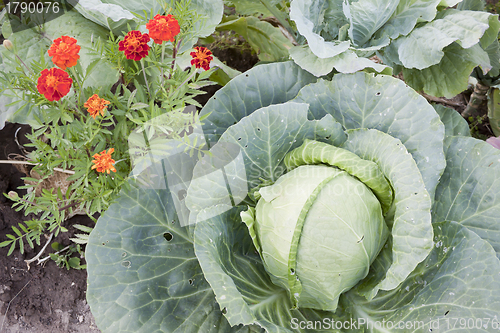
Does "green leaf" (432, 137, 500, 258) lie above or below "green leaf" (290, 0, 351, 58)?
below

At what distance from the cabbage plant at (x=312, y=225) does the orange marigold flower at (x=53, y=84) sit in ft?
1.76

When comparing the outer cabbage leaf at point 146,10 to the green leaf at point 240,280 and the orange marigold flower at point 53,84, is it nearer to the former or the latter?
the orange marigold flower at point 53,84

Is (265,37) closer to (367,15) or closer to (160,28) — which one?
(367,15)

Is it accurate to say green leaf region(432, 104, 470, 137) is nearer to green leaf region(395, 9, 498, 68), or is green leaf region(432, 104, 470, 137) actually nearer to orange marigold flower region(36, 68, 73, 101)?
green leaf region(395, 9, 498, 68)

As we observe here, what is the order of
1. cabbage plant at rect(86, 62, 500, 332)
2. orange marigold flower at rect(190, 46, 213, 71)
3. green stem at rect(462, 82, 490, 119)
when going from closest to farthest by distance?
1. cabbage plant at rect(86, 62, 500, 332)
2. orange marigold flower at rect(190, 46, 213, 71)
3. green stem at rect(462, 82, 490, 119)

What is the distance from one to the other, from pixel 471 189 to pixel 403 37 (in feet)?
3.55

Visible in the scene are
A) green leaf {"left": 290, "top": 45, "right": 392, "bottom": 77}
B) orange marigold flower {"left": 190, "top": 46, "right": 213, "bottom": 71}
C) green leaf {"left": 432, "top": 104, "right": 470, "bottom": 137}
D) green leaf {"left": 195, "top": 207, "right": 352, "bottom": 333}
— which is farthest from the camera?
green leaf {"left": 432, "top": 104, "right": 470, "bottom": 137}

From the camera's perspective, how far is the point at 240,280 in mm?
1773

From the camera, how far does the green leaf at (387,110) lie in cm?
178

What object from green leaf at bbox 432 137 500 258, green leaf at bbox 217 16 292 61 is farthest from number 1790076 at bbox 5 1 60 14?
green leaf at bbox 432 137 500 258

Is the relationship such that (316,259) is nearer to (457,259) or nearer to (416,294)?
(416,294)

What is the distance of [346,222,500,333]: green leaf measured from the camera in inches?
59.9

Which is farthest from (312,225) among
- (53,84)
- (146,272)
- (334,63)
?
(53,84)

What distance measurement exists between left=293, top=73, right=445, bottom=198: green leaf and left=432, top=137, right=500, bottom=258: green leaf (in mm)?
201
